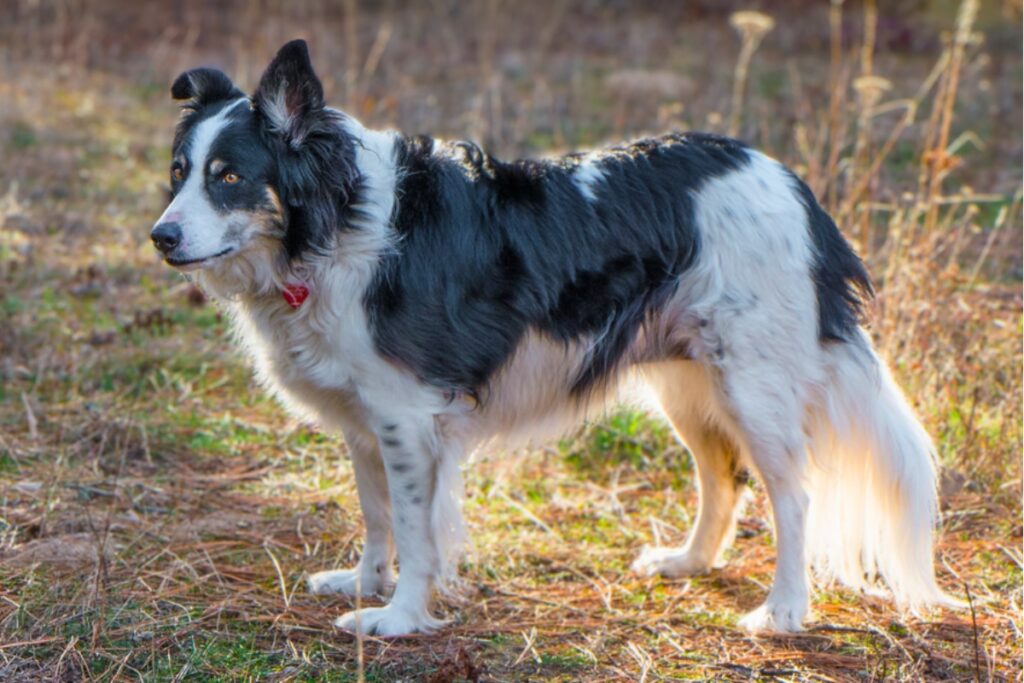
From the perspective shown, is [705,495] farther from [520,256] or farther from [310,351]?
[310,351]

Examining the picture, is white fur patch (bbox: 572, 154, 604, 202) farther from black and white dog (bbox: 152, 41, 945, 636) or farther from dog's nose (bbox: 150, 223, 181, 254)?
dog's nose (bbox: 150, 223, 181, 254)

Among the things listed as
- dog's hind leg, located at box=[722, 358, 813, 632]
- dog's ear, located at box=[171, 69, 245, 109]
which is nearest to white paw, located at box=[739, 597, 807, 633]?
dog's hind leg, located at box=[722, 358, 813, 632]

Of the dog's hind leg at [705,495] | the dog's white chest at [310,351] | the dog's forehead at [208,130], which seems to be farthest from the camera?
the dog's hind leg at [705,495]

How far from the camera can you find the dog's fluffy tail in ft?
12.4

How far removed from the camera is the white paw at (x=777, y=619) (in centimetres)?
366

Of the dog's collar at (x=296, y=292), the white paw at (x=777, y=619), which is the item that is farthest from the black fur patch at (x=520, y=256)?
A: the white paw at (x=777, y=619)

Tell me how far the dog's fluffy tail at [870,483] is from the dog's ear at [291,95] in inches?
70.1

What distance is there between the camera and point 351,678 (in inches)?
128

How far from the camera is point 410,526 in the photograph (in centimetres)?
363

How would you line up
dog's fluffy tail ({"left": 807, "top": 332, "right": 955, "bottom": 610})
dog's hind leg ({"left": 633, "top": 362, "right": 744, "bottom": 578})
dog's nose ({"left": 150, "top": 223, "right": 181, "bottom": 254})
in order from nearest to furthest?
dog's nose ({"left": 150, "top": 223, "right": 181, "bottom": 254})
dog's fluffy tail ({"left": 807, "top": 332, "right": 955, "bottom": 610})
dog's hind leg ({"left": 633, "top": 362, "right": 744, "bottom": 578})

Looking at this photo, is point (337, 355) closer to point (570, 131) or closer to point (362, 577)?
point (362, 577)

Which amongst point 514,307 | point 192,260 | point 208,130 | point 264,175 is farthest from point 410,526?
point 208,130

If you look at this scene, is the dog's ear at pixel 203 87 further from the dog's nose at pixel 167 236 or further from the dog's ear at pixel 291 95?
the dog's nose at pixel 167 236

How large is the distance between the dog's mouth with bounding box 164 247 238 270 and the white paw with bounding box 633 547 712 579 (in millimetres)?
1841
